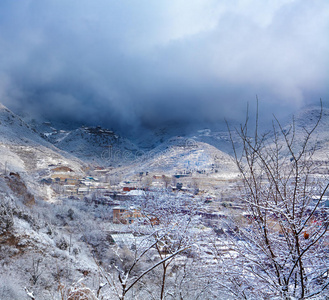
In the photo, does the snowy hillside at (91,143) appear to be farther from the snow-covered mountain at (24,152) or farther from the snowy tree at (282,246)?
the snowy tree at (282,246)

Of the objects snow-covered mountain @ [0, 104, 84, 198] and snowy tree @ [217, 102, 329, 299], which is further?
snow-covered mountain @ [0, 104, 84, 198]

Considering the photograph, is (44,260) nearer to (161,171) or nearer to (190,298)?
(190,298)

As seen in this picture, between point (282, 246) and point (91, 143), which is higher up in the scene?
point (91, 143)

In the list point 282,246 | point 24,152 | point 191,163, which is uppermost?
point 191,163

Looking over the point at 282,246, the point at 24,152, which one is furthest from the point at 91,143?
the point at 282,246

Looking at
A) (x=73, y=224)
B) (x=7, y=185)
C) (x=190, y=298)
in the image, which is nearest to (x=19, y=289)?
(x=190, y=298)

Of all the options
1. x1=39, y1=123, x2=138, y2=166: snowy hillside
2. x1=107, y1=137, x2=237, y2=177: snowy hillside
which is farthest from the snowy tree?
x1=39, y1=123, x2=138, y2=166: snowy hillside

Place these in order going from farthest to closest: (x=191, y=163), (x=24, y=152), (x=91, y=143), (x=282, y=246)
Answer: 1. (x=91, y=143)
2. (x=191, y=163)
3. (x=24, y=152)
4. (x=282, y=246)

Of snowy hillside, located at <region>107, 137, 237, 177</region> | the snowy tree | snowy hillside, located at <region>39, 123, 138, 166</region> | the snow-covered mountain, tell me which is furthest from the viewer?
snowy hillside, located at <region>39, 123, 138, 166</region>

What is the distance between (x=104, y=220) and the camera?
59.3 feet

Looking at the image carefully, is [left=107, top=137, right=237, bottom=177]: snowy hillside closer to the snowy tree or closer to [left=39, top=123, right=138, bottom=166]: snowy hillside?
[left=39, top=123, right=138, bottom=166]: snowy hillside

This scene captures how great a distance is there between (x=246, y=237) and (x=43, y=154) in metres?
50.5

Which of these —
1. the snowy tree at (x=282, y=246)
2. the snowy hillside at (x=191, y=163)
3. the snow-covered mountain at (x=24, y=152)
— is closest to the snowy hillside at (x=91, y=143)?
the snow-covered mountain at (x=24, y=152)

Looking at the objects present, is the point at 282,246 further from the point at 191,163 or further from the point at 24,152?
the point at 24,152
